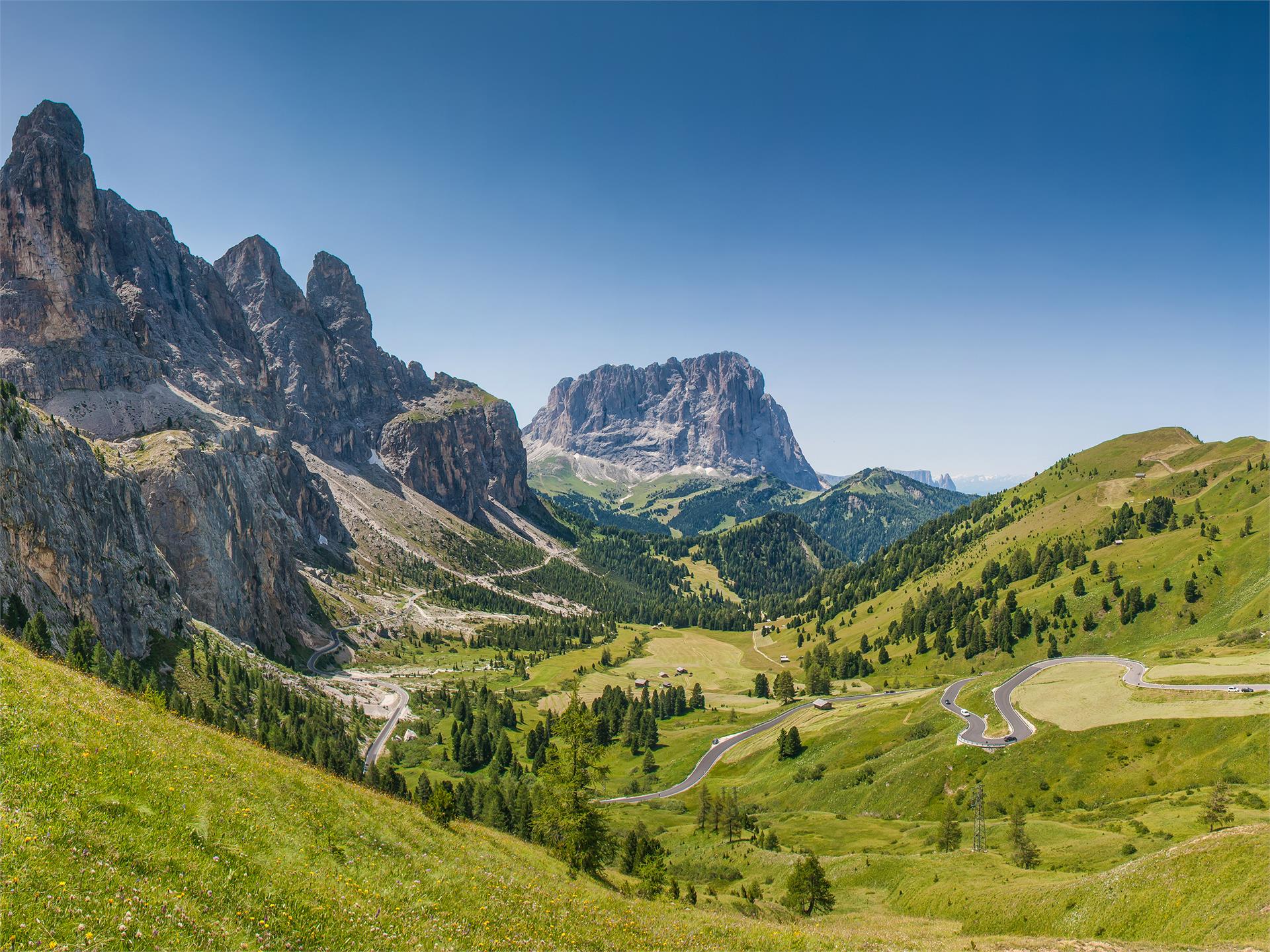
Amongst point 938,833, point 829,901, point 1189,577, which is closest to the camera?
point 829,901

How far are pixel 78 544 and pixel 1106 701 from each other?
177 metres

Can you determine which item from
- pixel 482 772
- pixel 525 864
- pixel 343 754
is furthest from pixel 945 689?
pixel 525 864

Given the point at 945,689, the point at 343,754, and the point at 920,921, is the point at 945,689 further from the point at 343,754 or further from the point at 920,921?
the point at 343,754

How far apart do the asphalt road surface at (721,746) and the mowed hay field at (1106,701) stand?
39806mm

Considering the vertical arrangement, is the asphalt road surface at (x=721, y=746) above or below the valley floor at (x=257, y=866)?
below

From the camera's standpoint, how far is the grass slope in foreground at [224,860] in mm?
13445

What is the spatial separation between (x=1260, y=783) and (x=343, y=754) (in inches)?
4753

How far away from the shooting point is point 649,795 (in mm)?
126625

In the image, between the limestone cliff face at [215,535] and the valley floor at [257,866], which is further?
the limestone cliff face at [215,535]

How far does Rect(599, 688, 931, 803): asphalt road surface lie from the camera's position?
412 ft

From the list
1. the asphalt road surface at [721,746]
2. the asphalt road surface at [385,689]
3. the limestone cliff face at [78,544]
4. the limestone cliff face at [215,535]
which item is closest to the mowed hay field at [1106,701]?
the asphalt road surface at [721,746]

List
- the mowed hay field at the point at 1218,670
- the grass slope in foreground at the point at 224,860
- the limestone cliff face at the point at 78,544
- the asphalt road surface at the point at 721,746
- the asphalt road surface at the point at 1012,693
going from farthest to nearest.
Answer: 1. the asphalt road surface at the point at 721,746
2. the limestone cliff face at the point at 78,544
3. the asphalt road surface at the point at 1012,693
4. the mowed hay field at the point at 1218,670
5. the grass slope in foreground at the point at 224,860

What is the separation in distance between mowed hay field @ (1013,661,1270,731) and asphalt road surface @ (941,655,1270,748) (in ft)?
4.98

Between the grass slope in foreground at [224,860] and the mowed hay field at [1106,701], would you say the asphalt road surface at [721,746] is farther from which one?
the grass slope in foreground at [224,860]
